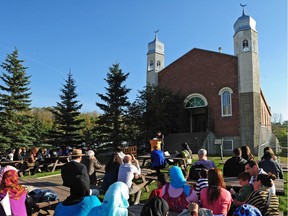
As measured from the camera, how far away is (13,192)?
13.6ft

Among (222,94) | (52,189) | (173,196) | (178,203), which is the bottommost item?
(52,189)

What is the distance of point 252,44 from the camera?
24094 millimetres

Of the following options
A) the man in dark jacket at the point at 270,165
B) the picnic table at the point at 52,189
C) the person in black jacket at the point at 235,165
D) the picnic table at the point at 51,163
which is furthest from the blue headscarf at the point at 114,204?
the picnic table at the point at 51,163

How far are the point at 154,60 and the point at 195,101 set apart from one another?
23.3ft

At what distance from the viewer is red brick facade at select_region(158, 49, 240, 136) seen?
24.7 meters

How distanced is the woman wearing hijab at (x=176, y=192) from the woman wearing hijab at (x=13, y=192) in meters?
2.28

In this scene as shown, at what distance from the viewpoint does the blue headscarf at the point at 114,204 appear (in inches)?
121

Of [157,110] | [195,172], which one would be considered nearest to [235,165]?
[195,172]

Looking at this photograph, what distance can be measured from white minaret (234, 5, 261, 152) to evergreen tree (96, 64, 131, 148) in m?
10.5

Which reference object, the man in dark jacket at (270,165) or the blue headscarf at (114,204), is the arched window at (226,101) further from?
the blue headscarf at (114,204)

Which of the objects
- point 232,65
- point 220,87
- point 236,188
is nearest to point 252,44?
point 232,65

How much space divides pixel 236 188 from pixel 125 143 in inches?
698

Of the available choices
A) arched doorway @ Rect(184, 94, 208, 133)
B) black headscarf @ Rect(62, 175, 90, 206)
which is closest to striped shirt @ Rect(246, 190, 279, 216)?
→ black headscarf @ Rect(62, 175, 90, 206)

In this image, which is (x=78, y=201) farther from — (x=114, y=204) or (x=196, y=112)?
(x=196, y=112)
